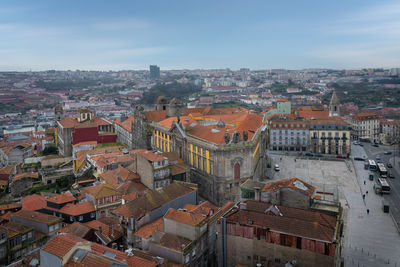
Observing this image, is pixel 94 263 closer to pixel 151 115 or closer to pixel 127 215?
pixel 127 215

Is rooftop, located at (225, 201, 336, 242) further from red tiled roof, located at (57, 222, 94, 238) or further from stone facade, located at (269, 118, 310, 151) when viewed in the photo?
stone facade, located at (269, 118, 310, 151)

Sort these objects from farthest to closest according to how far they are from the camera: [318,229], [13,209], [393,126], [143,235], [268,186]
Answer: [393,126], [13,209], [268,186], [143,235], [318,229]

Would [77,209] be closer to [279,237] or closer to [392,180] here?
[279,237]

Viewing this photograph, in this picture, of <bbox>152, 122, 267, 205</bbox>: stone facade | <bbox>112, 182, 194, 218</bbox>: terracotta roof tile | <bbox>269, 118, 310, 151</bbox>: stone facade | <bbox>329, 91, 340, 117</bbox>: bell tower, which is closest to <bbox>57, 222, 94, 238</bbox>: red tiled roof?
<bbox>112, 182, 194, 218</bbox>: terracotta roof tile

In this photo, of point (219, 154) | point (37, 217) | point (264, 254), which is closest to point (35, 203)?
point (37, 217)

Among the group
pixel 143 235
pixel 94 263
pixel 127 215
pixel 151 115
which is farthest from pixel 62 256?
pixel 151 115

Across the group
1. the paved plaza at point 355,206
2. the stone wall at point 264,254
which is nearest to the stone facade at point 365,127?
the paved plaza at point 355,206
